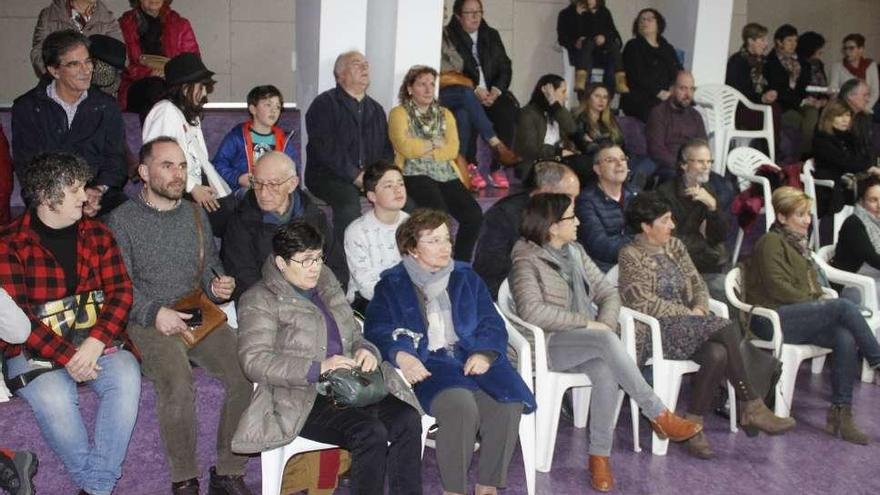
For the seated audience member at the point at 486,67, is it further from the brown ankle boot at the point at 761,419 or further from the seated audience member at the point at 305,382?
the seated audience member at the point at 305,382

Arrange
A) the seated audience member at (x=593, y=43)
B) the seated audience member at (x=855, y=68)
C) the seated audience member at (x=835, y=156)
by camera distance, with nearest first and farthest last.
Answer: the seated audience member at (x=835, y=156)
the seated audience member at (x=593, y=43)
the seated audience member at (x=855, y=68)

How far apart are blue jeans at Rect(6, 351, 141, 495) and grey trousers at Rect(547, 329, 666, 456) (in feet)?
5.86

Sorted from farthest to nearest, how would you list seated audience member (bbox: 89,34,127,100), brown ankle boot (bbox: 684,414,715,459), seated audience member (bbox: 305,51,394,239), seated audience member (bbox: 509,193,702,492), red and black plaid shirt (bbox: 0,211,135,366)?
1. seated audience member (bbox: 305,51,394,239)
2. seated audience member (bbox: 89,34,127,100)
3. brown ankle boot (bbox: 684,414,715,459)
4. seated audience member (bbox: 509,193,702,492)
5. red and black plaid shirt (bbox: 0,211,135,366)

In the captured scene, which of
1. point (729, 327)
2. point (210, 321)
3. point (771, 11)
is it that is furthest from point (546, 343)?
point (771, 11)

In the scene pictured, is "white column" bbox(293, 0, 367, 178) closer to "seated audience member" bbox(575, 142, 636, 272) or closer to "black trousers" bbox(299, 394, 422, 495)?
"seated audience member" bbox(575, 142, 636, 272)

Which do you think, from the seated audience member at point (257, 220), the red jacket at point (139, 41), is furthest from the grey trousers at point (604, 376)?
the red jacket at point (139, 41)

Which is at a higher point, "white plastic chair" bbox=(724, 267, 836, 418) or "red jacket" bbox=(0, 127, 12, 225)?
"red jacket" bbox=(0, 127, 12, 225)

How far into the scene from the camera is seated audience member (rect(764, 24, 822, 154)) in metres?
8.57

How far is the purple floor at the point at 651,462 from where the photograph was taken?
3916mm

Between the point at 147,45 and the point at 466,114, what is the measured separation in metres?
1.99

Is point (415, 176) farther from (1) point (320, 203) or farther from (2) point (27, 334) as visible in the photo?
(2) point (27, 334)

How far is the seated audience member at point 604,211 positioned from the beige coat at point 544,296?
66 centimetres

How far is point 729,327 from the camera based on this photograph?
15.9ft

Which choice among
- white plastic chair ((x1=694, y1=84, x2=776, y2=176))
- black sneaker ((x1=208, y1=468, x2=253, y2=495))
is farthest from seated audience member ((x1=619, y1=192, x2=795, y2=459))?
white plastic chair ((x1=694, y1=84, x2=776, y2=176))
